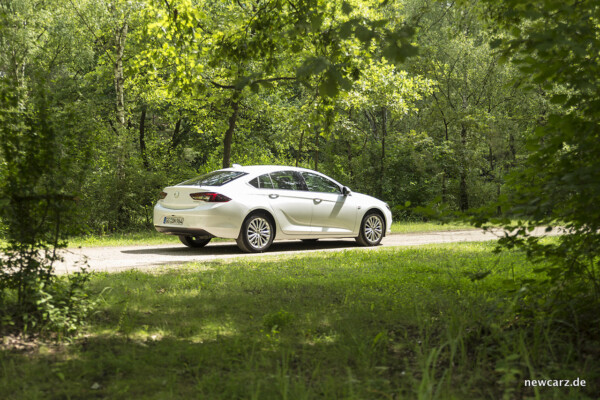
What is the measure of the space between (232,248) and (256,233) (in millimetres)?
968

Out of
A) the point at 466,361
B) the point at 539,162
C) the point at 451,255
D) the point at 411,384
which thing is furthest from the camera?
the point at 451,255

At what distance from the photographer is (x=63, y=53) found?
30.9m

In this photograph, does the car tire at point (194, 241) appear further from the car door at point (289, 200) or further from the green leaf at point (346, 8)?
the green leaf at point (346, 8)

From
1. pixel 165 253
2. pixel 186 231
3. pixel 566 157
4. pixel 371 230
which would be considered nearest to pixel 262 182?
pixel 186 231

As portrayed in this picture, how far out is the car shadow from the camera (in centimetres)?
1043

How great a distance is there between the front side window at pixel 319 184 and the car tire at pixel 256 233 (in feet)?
4.41

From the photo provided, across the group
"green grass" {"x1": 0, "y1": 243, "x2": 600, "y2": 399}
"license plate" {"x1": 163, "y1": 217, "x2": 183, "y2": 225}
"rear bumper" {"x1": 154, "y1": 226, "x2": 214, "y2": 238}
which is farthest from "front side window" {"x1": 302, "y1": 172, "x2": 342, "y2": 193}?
"green grass" {"x1": 0, "y1": 243, "x2": 600, "y2": 399}

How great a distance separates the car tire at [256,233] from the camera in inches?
409

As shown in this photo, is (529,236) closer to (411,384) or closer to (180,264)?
(411,384)

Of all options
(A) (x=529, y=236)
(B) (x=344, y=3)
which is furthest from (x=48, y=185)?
(A) (x=529, y=236)

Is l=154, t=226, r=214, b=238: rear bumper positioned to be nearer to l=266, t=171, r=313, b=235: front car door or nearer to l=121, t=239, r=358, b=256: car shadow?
l=121, t=239, r=358, b=256: car shadow

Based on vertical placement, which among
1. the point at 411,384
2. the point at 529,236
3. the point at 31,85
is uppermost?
the point at 31,85

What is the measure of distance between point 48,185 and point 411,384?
3.07 meters

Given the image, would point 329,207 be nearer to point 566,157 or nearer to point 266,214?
point 266,214
